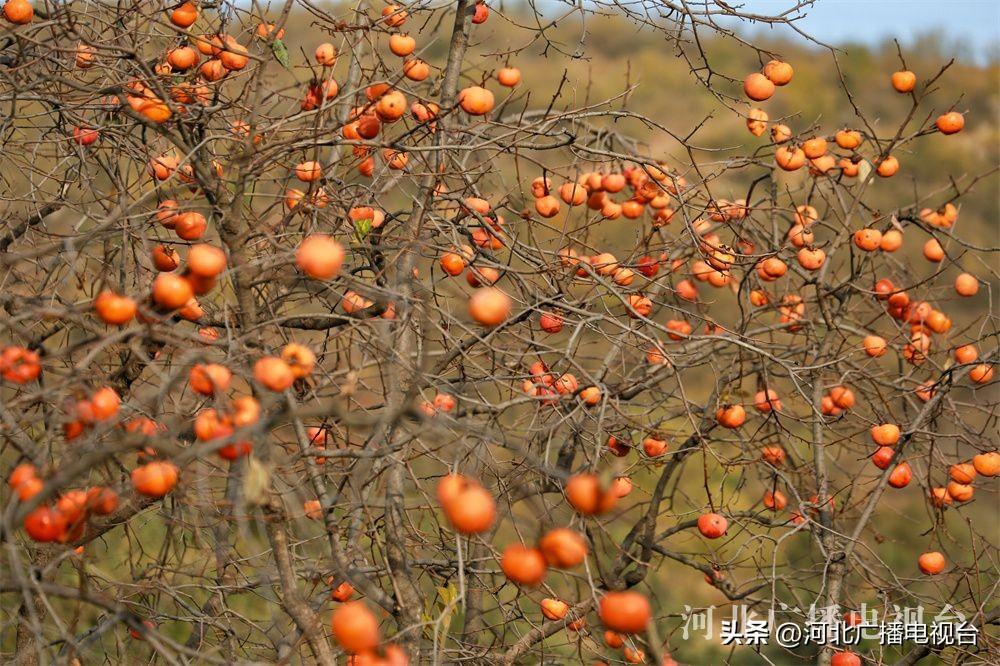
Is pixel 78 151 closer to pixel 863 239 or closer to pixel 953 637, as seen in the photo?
pixel 863 239

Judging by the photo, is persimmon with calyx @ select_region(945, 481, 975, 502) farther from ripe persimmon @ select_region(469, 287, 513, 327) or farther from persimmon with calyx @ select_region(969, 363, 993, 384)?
ripe persimmon @ select_region(469, 287, 513, 327)

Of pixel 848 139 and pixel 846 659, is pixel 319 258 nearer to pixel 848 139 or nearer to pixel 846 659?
pixel 846 659

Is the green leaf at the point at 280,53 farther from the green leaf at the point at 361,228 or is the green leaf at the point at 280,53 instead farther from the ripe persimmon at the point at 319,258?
the ripe persimmon at the point at 319,258

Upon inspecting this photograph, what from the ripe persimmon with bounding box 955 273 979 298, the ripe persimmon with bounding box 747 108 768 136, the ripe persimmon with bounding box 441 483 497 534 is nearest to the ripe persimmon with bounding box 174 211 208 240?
the ripe persimmon with bounding box 441 483 497 534

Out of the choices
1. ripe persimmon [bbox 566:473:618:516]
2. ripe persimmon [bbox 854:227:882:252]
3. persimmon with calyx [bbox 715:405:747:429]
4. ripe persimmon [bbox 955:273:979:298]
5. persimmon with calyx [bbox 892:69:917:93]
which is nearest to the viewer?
ripe persimmon [bbox 566:473:618:516]

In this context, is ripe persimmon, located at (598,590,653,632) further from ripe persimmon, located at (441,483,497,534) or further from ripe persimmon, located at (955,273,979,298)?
ripe persimmon, located at (955,273,979,298)

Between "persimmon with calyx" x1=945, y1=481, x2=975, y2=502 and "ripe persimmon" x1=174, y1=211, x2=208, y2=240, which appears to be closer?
"ripe persimmon" x1=174, y1=211, x2=208, y2=240

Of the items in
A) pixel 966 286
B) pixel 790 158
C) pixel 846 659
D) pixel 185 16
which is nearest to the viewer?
pixel 185 16

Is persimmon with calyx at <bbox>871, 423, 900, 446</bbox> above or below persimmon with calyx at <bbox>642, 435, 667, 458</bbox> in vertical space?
above

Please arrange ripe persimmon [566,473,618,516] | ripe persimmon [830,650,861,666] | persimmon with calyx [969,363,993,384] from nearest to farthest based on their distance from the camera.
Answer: ripe persimmon [566,473,618,516]
ripe persimmon [830,650,861,666]
persimmon with calyx [969,363,993,384]

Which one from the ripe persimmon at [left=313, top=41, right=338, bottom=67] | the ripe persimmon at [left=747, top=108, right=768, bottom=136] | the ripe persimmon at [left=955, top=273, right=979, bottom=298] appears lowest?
the ripe persimmon at [left=313, top=41, right=338, bottom=67]

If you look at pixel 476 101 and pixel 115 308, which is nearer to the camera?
pixel 115 308

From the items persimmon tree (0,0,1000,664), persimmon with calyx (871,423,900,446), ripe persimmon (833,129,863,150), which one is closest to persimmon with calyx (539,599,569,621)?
persimmon tree (0,0,1000,664)

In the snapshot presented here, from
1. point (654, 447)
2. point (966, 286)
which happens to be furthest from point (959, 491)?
point (966, 286)
